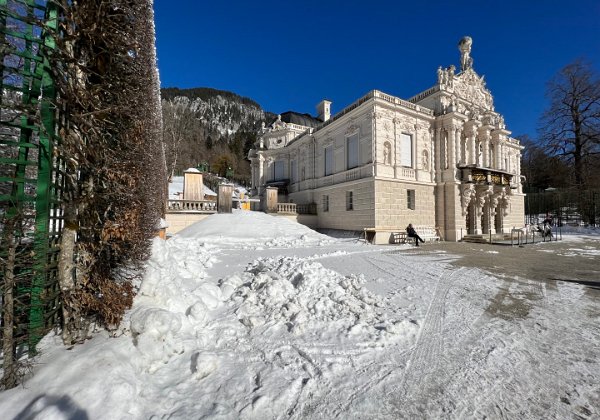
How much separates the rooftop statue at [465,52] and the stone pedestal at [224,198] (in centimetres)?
2304

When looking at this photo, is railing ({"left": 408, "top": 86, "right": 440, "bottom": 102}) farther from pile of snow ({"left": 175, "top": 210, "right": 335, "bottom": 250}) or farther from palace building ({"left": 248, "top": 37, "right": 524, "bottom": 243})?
pile of snow ({"left": 175, "top": 210, "right": 335, "bottom": 250})

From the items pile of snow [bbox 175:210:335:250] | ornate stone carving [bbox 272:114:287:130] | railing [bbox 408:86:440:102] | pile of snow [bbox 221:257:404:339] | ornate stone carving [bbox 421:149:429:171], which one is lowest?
pile of snow [bbox 221:257:404:339]

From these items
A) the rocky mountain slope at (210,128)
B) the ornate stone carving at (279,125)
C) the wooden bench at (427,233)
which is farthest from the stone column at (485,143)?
the rocky mountain slope at (210,128)

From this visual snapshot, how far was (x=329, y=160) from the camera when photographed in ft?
71.3

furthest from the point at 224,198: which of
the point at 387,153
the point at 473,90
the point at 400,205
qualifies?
the point at 473,90

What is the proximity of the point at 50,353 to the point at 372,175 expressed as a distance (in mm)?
16442

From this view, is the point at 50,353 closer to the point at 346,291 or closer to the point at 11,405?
the point at 11,405

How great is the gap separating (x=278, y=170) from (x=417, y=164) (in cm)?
1581

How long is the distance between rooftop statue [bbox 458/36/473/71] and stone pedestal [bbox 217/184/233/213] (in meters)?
23.0

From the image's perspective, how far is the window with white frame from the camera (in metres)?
21.4

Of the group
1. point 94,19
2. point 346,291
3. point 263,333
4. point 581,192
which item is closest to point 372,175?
point 346,291

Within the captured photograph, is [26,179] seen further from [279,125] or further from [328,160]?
[279,125]

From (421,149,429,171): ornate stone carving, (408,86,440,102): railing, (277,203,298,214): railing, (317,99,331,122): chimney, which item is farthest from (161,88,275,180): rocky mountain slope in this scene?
(421,149,429,171): ornate stone carving

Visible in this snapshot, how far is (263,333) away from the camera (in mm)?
3541
